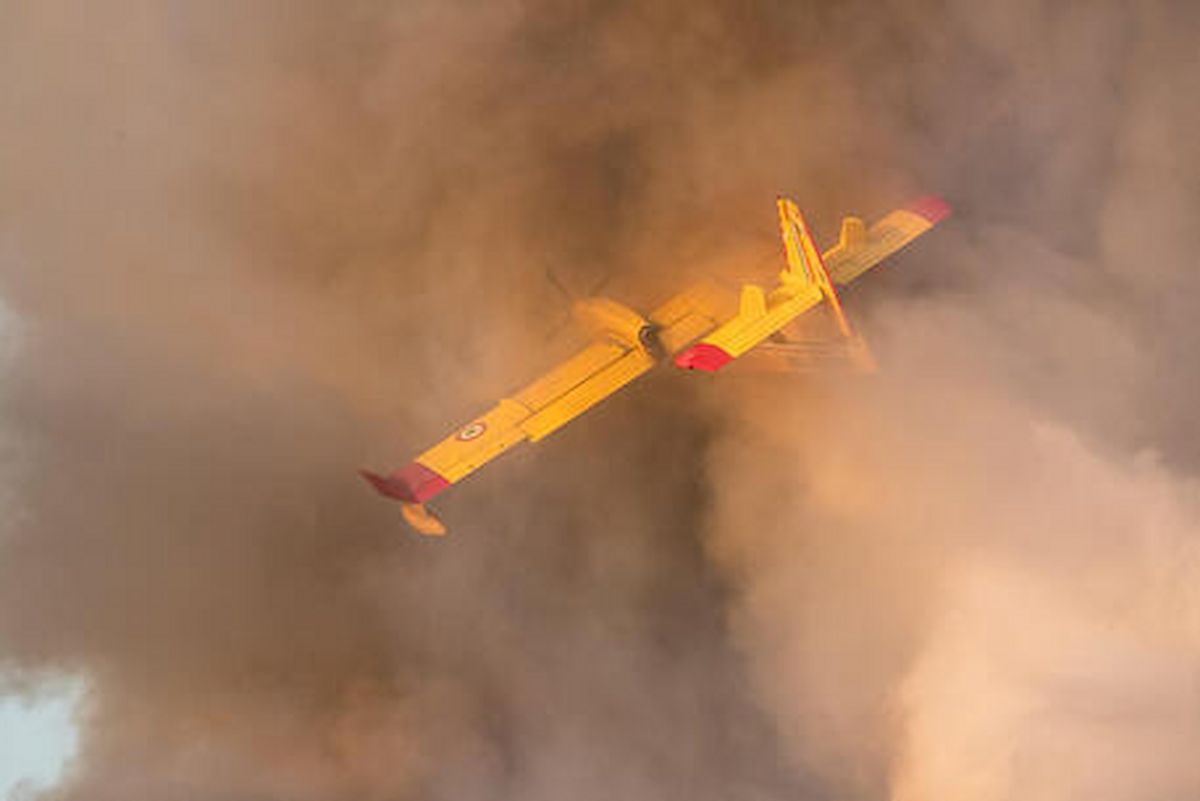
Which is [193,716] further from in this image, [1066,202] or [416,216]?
[1066,202]

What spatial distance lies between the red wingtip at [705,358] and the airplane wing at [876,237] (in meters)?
0.72

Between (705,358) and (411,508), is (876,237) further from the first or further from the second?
(411,508)

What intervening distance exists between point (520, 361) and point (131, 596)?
2212 mm

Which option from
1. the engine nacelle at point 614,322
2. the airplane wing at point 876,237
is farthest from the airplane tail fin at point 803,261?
the engine nacelle at point 614,322

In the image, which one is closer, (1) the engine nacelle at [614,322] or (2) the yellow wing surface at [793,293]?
(2) the yellow wing surface at [793,293]

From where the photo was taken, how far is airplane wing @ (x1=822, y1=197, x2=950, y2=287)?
610cm

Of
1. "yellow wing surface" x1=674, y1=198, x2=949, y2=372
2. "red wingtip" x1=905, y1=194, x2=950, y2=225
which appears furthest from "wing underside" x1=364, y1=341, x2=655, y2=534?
"red wingtip" x1=905, y1=194, x2=950, y2=225

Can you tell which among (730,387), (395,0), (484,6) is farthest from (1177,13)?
(395,0)

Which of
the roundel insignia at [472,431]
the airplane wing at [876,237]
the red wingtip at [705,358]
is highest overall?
the airplane wing at [876,237]

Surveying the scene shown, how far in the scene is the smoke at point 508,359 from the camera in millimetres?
6398

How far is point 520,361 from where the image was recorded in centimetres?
632

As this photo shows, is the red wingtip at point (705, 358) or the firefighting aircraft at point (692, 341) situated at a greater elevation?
the firefighting aircraft at point (692, 341)

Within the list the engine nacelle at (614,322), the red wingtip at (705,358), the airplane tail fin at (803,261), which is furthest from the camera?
the engine nacelle at (614,322)

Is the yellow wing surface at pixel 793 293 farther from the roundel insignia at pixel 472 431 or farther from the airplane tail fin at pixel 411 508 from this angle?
the airplane tail fin at pixel 411 508
